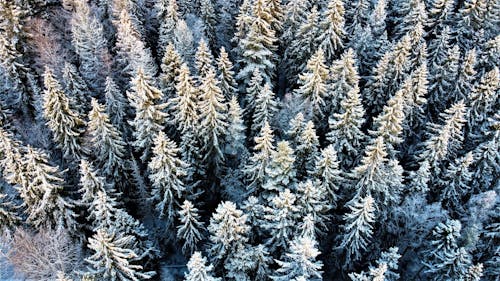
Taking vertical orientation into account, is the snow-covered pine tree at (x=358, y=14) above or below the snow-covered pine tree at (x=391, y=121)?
above

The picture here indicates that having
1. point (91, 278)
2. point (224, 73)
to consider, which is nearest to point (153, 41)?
point (224, 73)

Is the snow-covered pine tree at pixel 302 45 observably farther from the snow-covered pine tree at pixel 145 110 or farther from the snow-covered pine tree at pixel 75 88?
the snow-covered pine tree at pixel 75 88

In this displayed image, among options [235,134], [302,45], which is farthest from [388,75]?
[235,134]

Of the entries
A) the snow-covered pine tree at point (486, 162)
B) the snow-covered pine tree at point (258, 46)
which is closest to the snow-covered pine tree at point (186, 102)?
the snow-covered pine tree at point (258, 46)

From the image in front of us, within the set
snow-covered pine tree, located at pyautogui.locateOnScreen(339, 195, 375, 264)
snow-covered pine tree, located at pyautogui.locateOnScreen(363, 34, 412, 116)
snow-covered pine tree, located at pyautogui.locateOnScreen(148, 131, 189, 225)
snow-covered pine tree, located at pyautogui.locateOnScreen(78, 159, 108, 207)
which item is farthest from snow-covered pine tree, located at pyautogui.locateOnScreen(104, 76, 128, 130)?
snow-covered pine tree, located at pyautogui.locateOnScreen(363, 34, 412, 116)

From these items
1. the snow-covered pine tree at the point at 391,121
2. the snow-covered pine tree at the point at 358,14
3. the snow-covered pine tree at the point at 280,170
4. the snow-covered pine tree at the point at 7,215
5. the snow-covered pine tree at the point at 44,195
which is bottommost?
the snow-covered pine tree at the point at 7,215

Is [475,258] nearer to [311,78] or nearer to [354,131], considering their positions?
[354,131]

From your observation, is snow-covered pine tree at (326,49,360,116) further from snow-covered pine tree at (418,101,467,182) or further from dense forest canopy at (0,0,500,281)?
snow-covered pine tree at (418,101,467,182)
